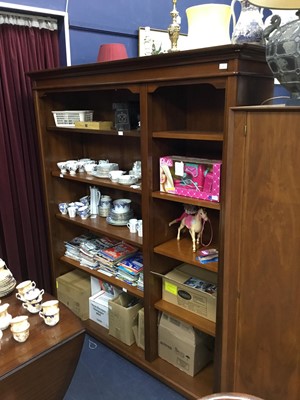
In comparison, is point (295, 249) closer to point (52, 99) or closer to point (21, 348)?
point (21, 348)

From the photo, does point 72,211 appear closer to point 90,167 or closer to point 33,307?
point 90,167

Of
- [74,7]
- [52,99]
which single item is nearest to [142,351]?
[52,99]

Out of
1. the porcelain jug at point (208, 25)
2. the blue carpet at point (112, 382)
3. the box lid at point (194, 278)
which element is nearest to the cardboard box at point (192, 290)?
the box lid at point (194, 278)

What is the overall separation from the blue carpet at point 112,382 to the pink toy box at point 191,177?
119 centimetres

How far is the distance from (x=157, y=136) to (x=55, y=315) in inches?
40.1

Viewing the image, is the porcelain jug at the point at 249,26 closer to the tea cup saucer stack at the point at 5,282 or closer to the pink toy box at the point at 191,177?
the pink toy box at the point at 191,177

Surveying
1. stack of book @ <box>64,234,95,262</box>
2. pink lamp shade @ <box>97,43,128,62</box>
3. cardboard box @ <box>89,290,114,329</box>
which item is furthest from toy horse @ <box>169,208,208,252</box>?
pink lamp shade @ <box>97,43,128,62</box>

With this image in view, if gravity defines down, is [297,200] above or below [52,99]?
below

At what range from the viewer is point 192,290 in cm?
203

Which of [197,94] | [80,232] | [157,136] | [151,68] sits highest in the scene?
[151,68]

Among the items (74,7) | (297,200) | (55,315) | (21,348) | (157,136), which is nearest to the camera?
(297,200)

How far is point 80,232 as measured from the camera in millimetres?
2996

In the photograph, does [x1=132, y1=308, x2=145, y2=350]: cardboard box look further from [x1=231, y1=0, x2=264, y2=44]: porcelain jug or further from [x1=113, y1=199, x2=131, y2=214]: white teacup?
[x1=231, y1=0, x2=264, y2=44]: porcelain jug

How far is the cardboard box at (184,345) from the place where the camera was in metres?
2.11
